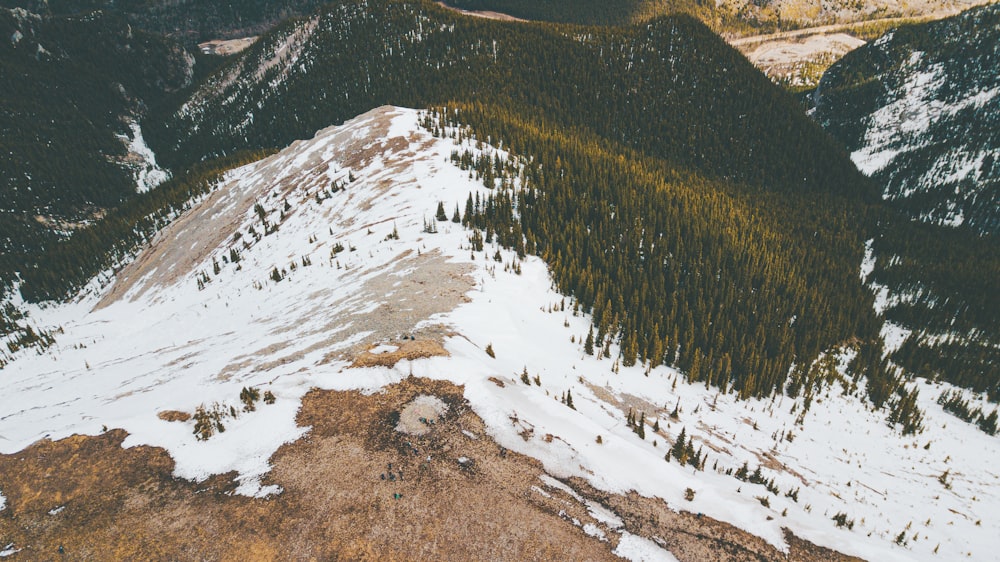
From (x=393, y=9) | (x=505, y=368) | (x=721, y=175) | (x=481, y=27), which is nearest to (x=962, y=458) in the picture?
(x=505, y=368)

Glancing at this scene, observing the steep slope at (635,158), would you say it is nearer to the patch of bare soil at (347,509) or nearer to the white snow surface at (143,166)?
the white snow surface at (143,166)

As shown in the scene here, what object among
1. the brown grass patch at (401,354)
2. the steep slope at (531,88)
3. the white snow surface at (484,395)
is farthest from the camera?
the steep slope at (531,88)

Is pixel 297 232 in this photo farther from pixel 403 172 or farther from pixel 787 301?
pixel 787 301

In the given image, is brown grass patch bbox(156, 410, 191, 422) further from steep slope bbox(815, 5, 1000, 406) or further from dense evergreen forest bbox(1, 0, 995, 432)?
steep slope bbox(815, 5, 1000, 406)

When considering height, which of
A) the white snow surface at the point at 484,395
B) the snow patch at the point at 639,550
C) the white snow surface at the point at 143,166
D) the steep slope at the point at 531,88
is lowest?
the white snow surface at the point at 143,166

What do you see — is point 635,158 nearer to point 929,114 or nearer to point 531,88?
point 531,88

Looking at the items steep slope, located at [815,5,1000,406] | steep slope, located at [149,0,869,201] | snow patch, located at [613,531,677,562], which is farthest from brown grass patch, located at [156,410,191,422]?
steep slope, located at [149,0,869,201]

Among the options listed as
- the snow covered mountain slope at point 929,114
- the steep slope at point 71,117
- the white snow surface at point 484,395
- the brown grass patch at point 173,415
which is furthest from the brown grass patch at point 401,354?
the snow covered mountain slope at point 929,114
